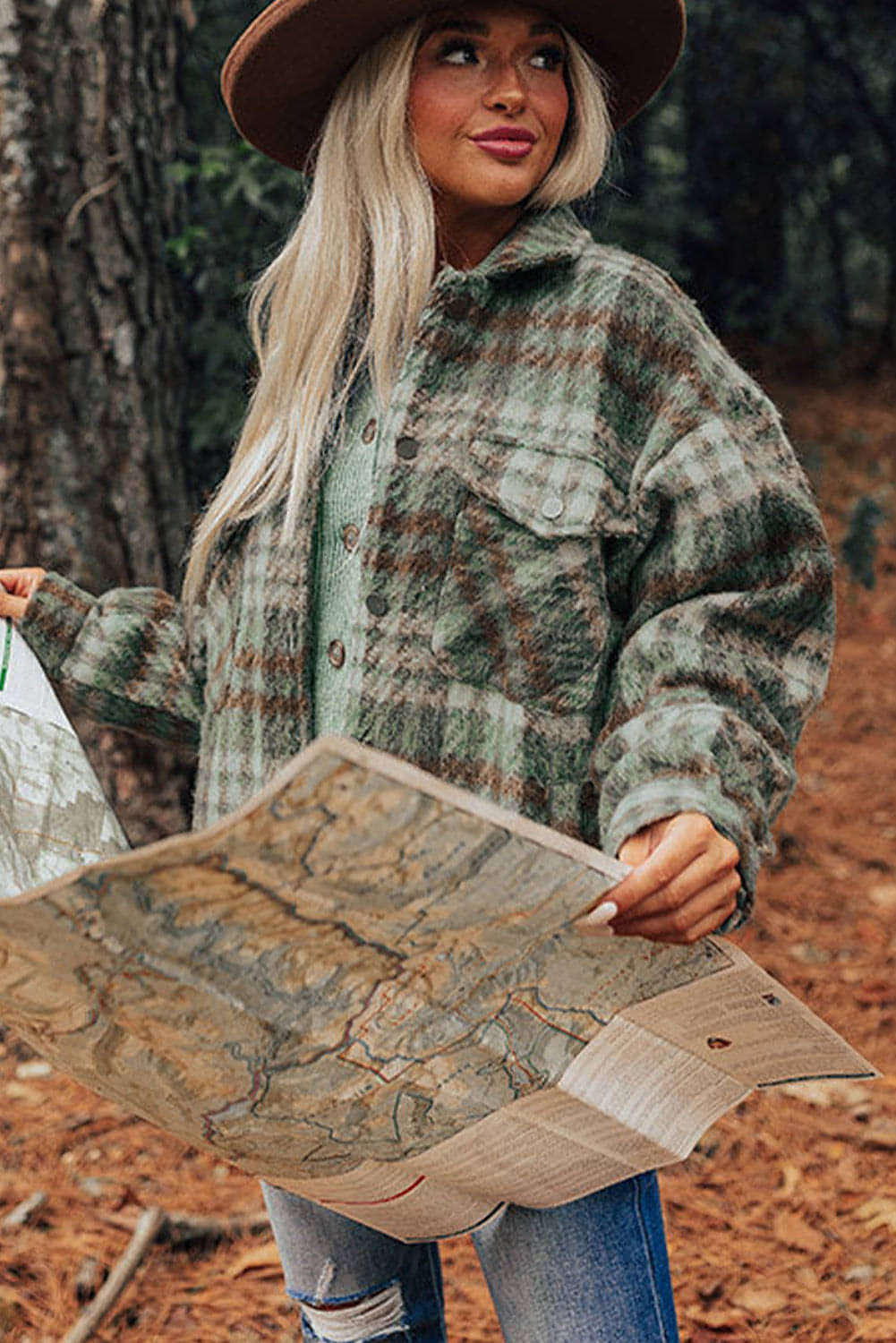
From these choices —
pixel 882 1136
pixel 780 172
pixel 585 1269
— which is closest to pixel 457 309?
A: pixel 585 1269

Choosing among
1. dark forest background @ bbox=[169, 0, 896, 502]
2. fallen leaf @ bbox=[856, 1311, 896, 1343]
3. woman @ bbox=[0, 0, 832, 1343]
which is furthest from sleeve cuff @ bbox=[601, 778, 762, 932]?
dark forest background @ bbox=[169, 0, 896, 502]

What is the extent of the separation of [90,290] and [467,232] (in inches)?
59.9

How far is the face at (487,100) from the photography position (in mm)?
1718

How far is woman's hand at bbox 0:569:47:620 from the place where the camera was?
2049mm

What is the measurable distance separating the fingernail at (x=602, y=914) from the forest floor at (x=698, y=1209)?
5.47ft

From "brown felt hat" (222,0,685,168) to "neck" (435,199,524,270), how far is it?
216mm

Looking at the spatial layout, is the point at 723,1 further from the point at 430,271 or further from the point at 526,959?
the point at 526,959

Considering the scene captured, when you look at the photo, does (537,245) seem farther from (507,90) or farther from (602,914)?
(602,914)

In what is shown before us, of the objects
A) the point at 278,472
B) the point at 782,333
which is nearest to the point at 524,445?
the point at 278,472

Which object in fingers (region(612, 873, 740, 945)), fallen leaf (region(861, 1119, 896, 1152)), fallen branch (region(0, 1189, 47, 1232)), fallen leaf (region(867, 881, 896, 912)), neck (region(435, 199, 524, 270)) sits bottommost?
fallen leaf (region(867, 881, 896, 912))

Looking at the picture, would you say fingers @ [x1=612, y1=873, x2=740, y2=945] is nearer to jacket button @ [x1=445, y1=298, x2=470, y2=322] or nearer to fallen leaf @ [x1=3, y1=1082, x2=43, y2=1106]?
jacket button @ [x1=445, y1=298, x2=470, y2=322]

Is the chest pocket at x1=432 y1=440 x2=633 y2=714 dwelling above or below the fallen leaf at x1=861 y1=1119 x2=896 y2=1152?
above

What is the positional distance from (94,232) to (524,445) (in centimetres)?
181

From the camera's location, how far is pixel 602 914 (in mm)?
1277
